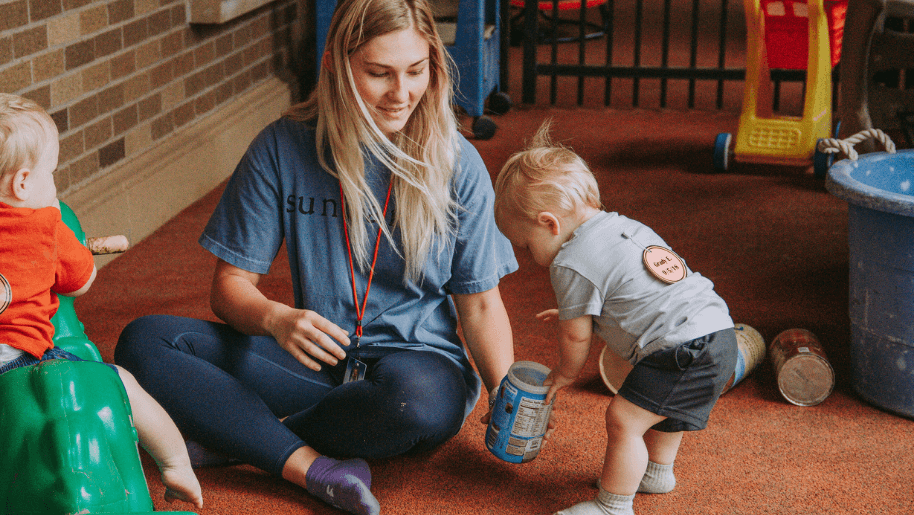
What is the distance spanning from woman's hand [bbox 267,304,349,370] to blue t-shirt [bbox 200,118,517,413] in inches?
8.0

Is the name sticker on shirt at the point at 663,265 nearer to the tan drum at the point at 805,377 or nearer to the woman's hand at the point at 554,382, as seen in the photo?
the woman's hand at the point at 554,382

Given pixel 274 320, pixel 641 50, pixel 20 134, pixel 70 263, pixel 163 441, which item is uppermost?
pixel 20 134

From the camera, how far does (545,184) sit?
147cm

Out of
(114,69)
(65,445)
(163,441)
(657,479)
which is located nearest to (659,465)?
(657,479)

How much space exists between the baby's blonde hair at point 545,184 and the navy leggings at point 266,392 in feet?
1.14

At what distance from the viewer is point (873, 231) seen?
181 centimetres

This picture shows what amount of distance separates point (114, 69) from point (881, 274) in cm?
223

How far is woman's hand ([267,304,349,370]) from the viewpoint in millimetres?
1386

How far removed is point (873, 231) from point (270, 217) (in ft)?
3.97

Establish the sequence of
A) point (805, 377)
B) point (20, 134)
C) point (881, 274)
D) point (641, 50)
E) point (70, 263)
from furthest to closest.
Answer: point (641, 50) < point (805, 377) < point (881, 274) < point (70, 263) < point (20, 134)

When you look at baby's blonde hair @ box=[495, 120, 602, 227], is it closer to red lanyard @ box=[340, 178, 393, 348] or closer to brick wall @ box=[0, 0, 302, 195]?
red lanyard @ box=[340, 178, 393, 348]

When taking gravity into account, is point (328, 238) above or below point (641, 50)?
above

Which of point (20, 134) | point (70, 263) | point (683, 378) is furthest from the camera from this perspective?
point (683, 378)

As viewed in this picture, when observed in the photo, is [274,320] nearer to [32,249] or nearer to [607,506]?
[32,249]
